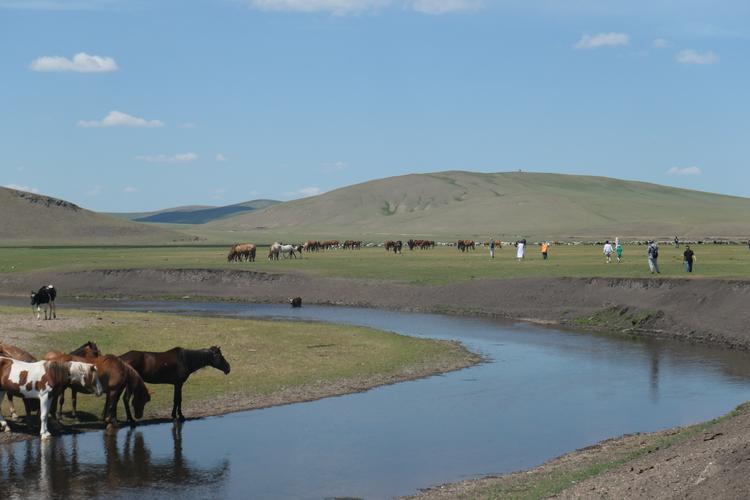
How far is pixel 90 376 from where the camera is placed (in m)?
22.3

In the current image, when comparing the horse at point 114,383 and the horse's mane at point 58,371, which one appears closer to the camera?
the horse's mane at point 58,371

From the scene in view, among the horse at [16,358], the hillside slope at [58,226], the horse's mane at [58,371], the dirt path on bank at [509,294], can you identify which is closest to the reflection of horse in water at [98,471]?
the horse's mane at [58,371]

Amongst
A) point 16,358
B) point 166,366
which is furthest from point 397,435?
point 16,358

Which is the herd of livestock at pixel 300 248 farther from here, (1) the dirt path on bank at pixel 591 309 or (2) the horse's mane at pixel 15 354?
(2) the horse's mane at pixel 15 354

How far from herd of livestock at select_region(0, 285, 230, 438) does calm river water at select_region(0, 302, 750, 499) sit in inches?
29.0

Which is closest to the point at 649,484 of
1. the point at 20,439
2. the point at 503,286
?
the point at 20,439

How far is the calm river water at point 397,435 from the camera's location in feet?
62.2

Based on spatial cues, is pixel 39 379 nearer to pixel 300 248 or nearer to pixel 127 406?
pixel 127 406

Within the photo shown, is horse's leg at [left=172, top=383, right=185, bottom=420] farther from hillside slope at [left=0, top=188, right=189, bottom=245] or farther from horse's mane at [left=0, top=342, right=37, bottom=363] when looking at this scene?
hillside slope at [left=0, top=188, right=189, bottom=245]

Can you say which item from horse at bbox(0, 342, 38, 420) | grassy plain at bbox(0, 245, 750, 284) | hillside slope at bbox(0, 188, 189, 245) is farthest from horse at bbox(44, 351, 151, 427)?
hillside slope at bbox(0, 188, 189, 245)

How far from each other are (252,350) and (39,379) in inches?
542

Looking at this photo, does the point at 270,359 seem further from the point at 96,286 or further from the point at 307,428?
the point at 96,286

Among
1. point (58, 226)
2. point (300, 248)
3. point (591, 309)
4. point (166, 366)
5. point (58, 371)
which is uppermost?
point (58, 226)

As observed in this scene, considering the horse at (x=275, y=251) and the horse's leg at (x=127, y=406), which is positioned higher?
the horse at (x=275, y=251)
